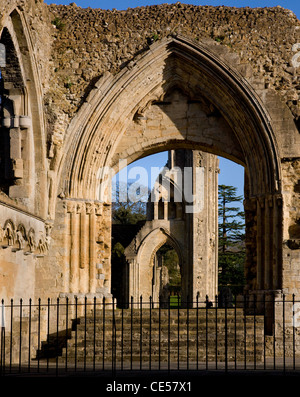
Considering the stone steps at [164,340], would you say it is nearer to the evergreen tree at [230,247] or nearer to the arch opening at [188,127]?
the arch opening at [188,127]

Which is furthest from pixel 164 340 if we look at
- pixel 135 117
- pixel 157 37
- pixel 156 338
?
pixel 157 37

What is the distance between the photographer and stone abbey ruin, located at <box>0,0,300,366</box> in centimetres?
1354

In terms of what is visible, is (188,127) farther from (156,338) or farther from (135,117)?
(156,338)

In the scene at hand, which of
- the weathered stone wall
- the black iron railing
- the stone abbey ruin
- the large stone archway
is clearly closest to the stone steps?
the black iron railing

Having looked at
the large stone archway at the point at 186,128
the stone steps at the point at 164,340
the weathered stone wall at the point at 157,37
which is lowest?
the stone steps at the point at 164,340

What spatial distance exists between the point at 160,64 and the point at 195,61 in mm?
688

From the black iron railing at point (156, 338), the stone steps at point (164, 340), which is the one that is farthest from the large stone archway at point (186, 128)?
the stone steps at point (164, 340)

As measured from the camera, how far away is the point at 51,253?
14.1 m

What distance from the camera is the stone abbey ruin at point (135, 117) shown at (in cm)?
1354

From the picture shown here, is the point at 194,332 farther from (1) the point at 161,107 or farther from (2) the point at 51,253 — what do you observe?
(1) the point at 161,107

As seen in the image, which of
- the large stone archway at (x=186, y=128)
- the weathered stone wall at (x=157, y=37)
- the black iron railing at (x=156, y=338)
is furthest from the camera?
the weathered stone wall at (x=157, y=37)

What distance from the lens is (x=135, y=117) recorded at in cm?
1505

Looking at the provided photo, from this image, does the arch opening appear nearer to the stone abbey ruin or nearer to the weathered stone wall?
the stone abbey ruin

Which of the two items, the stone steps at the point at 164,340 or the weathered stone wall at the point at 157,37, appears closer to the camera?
the stone steps at the point at 164,340
